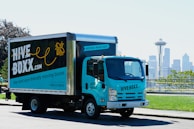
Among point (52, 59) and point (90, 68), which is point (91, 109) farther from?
point (52, 59)

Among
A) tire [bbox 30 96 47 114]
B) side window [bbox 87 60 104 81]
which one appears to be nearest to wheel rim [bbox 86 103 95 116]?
side window [bbox 87 60 104 81]

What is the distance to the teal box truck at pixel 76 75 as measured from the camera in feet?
55.5

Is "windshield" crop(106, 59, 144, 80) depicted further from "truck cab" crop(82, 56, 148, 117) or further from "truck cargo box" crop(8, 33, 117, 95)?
"truck cargo box" crop(8, 33, 117, 95)

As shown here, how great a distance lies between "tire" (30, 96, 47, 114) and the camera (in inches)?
787

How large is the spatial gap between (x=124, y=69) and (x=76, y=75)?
2.10 metres

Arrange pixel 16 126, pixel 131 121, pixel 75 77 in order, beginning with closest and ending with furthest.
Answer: pixel 16 126 < pixel 131 121 < pixel 75 77

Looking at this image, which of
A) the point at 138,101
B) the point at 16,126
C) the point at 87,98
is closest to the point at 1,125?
the point at 16,126

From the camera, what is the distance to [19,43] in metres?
21.2

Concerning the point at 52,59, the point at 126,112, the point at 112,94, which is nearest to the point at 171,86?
the point at 126,112

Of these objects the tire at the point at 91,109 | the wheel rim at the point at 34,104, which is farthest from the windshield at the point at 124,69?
the wheel rim at the point at 34,104

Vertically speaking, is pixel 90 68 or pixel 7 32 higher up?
pixel 7 32

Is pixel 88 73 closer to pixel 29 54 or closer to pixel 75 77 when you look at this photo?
pixel 75 77

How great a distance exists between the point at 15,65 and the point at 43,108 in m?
2.78

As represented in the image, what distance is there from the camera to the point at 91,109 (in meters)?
17.5
